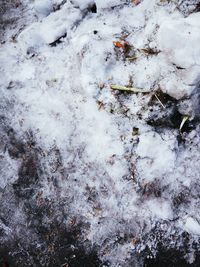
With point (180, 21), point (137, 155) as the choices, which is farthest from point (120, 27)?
point (137, 155)

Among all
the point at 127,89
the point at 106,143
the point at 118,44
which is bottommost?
the point at 106,143

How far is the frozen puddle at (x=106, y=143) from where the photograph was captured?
2609 mm

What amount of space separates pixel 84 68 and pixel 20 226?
1.47 m

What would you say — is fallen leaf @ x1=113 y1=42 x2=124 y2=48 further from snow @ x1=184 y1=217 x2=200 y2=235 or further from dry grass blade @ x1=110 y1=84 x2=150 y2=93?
snow @ x1=184 y1=217 x2=200 y2=235

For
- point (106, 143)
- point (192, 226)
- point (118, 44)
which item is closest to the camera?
point (192, 226)

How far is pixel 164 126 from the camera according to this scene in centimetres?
273

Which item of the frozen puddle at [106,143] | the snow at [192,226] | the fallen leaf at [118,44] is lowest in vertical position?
the snow at [192,226]

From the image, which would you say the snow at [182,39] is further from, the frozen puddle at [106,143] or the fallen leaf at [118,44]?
the fallen leaf at [118,44]

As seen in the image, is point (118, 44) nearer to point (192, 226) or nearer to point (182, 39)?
point (182, 39)

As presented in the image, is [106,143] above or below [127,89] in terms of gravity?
below

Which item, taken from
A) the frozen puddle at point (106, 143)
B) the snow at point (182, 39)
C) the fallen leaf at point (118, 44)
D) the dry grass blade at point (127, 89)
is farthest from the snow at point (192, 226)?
the fallen leaf at point (118, 44)

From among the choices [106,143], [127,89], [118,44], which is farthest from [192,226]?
[118,44]

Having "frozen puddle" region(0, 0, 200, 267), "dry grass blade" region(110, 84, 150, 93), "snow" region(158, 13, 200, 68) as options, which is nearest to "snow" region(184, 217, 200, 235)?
"frozen puddle" region(0, 0, 200, 267)

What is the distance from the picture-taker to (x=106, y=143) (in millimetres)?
2756
